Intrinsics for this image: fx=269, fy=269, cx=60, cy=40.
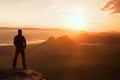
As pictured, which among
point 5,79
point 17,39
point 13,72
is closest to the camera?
point 5,79

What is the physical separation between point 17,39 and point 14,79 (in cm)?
551

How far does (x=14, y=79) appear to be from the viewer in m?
20.1

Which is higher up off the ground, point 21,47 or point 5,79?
point 21,47

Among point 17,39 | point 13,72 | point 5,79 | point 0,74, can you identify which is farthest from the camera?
point 17,39

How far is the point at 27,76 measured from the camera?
72.4 feet

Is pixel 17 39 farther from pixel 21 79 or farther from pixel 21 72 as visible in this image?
pixel 21 79

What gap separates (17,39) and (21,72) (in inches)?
130

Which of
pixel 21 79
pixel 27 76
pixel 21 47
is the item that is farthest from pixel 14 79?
pixel 21 47

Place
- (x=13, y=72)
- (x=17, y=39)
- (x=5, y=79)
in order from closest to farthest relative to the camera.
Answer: (x=5, y=79)
(x=13, y=72)
(x=17, y=39)

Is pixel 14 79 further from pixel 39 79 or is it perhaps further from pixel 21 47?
pixel 21 47

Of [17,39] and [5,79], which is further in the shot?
[17,39]

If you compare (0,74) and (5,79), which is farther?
(0,74)

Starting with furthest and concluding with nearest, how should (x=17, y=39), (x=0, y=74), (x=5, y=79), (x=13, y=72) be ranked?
(x=17, y=39) < (x=13, y=72) < (x=0, y=74) < (x=5, y=79)

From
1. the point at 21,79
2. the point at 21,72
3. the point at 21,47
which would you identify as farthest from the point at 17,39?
the point at 21,79
